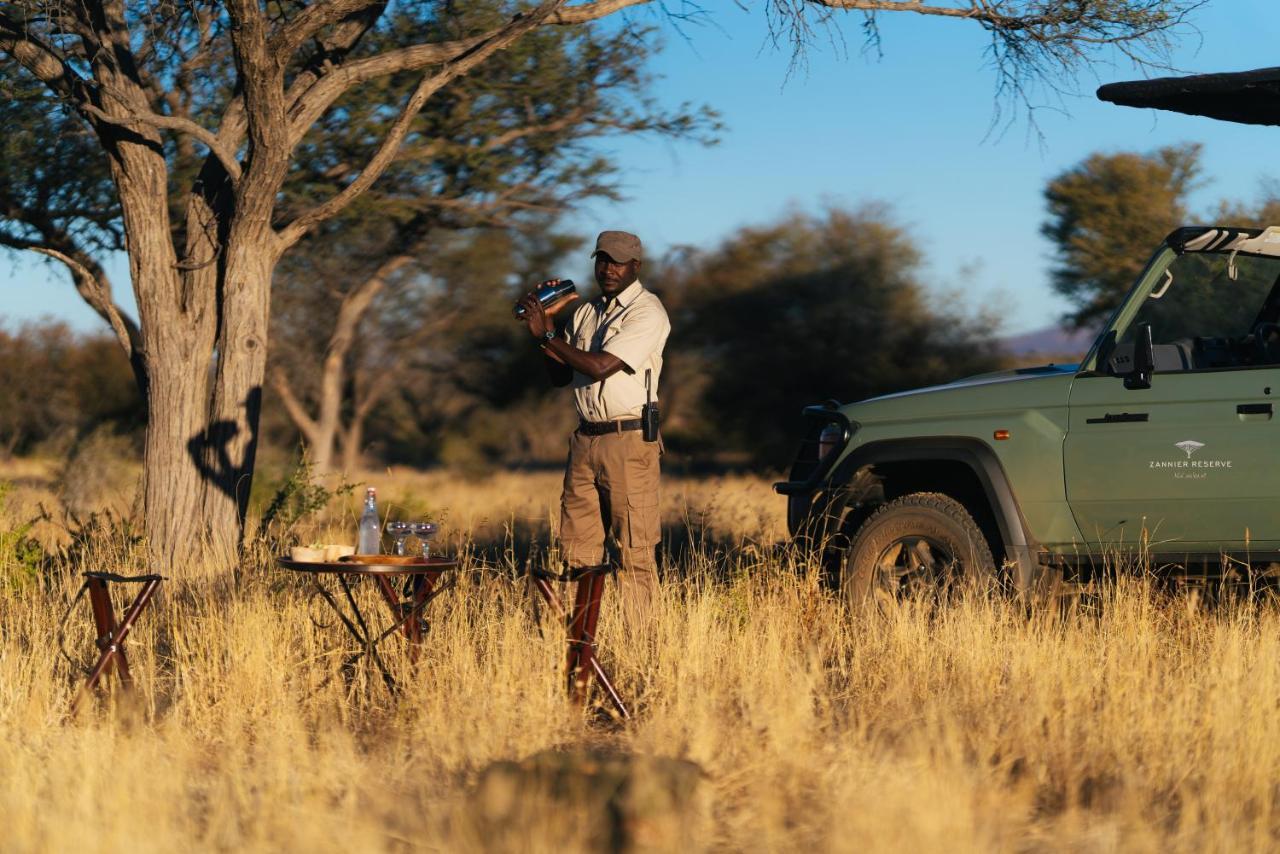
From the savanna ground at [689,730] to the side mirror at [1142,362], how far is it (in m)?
0.88

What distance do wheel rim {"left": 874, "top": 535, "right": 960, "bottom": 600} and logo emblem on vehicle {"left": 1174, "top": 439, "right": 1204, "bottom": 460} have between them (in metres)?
1.18

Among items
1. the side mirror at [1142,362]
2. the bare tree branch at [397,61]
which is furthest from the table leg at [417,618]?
the bare tree branch at [397,61]

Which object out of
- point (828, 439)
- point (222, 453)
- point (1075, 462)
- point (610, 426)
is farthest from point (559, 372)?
point (222, 453)

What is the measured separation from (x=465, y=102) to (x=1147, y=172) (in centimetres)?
1353

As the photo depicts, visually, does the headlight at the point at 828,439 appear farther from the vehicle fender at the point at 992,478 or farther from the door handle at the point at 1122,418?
the door handle at the point at 1122,418

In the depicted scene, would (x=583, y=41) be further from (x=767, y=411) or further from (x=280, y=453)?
(x=280, y=453)

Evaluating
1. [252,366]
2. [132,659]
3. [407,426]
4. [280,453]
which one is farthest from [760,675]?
[407,426]

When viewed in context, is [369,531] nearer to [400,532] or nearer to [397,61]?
[400,532]

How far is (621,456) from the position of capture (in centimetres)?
703

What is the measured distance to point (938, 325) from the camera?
24984 millimetres

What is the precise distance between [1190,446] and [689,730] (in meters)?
2.79

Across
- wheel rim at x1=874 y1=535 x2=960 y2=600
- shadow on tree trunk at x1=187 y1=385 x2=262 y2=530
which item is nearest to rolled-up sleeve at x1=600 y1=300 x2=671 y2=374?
wheel rim at x1=874 y1=535 x2=960 y2=600

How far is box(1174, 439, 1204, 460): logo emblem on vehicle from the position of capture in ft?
22.9

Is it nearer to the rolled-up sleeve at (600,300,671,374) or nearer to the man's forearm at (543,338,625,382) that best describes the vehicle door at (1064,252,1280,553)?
the rolled-up sleeve at (600,300,671,374)
